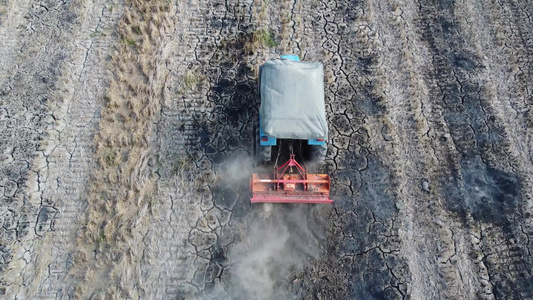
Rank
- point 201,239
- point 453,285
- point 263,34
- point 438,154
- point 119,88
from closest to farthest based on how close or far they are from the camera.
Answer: point 453,285 → point 201,239 → point 438,154 → point 119,88 → point 263,34

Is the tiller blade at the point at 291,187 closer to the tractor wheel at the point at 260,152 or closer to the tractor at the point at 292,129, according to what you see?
the tractor at the point at 292,129

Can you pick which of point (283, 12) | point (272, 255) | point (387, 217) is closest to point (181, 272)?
point (272, 255)

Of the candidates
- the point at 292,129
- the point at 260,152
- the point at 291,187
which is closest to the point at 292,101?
the point at 292,129

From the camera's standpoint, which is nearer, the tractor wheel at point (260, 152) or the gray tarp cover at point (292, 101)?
the gray tarp cover at point (292, 101)

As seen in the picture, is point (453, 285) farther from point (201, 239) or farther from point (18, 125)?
point (18, 125)

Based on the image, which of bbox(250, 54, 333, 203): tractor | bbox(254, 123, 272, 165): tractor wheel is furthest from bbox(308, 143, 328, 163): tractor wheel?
bbox(254, 123, 272, 165): tractor wheel

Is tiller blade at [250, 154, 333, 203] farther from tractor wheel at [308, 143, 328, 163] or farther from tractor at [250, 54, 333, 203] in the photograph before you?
tractor wheel at [308, 143, 328, 163]

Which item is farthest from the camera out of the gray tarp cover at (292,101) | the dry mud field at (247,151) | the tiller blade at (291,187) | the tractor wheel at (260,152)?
the tractor wheel at (260,152)

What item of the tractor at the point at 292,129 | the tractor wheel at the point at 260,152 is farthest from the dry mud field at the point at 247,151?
the tractor at the point at 292,129
